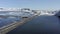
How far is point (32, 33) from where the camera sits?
16.5ft

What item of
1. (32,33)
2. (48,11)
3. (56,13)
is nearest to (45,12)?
(48,11)

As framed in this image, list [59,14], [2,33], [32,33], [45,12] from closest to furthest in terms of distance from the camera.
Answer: [2,33]
[32,33]
[59,14]
[45,12]

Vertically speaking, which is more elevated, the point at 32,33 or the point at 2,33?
the point at 2,33

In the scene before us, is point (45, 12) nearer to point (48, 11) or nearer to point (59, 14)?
point (48, 11)

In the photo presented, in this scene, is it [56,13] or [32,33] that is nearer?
[32,33]

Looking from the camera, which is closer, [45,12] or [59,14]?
[59,14]

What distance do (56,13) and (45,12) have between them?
4.78m

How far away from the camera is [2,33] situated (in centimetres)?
377

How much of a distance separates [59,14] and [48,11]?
5.62 meters

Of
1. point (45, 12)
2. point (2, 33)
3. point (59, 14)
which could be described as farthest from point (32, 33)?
point (45, 12)

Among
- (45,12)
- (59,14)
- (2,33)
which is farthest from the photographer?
(45,12)

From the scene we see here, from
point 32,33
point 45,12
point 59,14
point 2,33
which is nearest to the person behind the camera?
point 2,33

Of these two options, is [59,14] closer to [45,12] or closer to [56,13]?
[56,13]

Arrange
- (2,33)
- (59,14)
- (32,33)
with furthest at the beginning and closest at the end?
(59,14)
(32,33)
(2,33)
